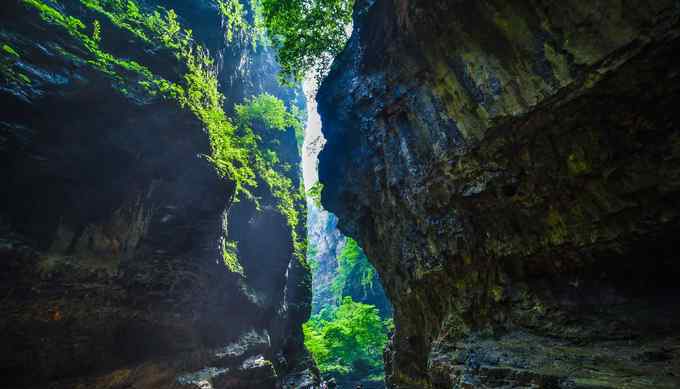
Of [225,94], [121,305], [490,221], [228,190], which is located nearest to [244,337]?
[121,305]

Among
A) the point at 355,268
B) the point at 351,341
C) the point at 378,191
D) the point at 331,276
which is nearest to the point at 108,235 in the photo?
the point at 378,191

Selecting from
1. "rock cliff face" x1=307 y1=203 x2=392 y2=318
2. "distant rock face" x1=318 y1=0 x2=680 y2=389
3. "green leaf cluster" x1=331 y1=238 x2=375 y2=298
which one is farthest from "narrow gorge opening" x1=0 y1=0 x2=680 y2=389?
"rock cliff face" x1=307 y1=203 x2=392 y2=318

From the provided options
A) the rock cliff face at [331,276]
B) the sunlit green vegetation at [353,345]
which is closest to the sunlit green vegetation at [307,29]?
the sunlit green vegetation at [353,345]

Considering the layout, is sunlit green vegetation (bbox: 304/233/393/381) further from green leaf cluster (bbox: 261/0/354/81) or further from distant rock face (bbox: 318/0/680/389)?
green leaf cluster (bbox: 261/0/354/81)

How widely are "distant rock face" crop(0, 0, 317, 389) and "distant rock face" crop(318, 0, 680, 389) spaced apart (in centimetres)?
806

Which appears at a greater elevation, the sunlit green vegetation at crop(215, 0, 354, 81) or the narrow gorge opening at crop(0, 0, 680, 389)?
the sunlit green vegetation at crop(215, 0, 354, 81)

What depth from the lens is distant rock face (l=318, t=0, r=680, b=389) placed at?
4180 mm

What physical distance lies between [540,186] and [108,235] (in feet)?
40.6

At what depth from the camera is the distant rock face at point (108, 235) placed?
8.31 meters

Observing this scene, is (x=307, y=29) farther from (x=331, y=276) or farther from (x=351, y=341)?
(x=331, y=276)

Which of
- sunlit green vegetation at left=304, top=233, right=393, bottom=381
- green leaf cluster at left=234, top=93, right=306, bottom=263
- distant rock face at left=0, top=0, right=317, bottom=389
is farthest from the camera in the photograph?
sunlit green vegetation at left=304, top=233, right=393, bottom=381

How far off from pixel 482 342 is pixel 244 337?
429 inches

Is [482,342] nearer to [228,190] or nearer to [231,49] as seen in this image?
[228,190]

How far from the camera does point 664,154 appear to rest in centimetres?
434
